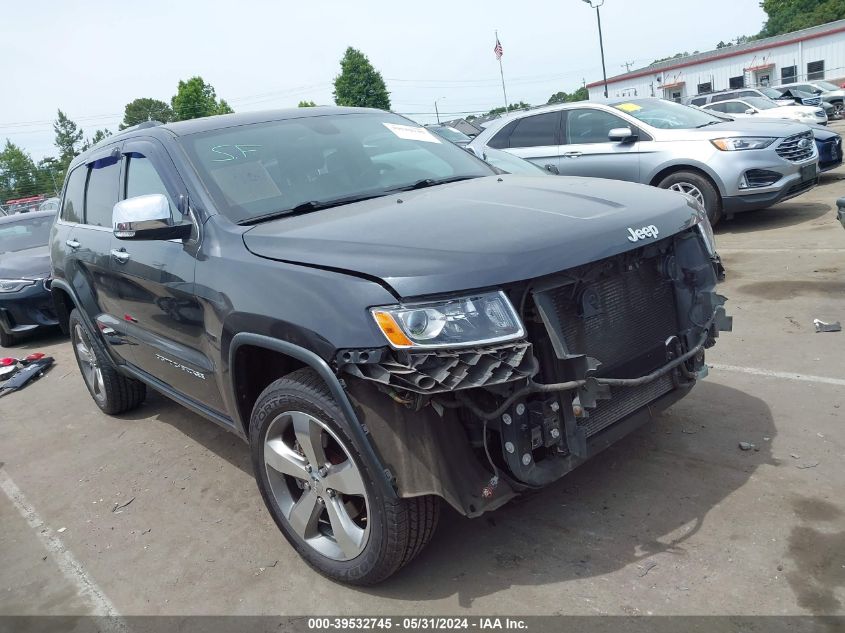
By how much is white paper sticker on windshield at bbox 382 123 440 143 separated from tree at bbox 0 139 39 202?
75200mm

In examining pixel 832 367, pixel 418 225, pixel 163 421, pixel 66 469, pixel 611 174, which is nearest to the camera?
pixel 418 225

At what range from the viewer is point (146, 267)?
12.0 feet

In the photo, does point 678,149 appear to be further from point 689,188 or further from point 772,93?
point 772,93

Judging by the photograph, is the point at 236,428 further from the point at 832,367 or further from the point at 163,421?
the point at 832,367

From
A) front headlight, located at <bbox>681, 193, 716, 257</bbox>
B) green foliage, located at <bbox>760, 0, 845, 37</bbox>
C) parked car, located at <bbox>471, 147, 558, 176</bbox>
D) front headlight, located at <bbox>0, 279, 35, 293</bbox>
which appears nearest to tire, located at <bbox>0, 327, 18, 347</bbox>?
front headlight, located at <bbox>0, 279, 35, 293</bbox>

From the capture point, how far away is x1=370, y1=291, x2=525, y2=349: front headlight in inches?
90.1

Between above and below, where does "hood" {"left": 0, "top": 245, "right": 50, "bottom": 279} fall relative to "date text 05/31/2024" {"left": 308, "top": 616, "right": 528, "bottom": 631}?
above

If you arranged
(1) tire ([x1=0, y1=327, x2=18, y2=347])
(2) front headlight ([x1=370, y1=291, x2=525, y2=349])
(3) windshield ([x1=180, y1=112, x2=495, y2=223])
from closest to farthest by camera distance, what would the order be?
(2) front headlight ([x1=370, y1=291, x2=525, y2=349]) → (3) windshield ([x1=180, y1=112, x2=495, y2=223]) → (1) tire ([x1=0, y1=327, x2=18, y2=347])

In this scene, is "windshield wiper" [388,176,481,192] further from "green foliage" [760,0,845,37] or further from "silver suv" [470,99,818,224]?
"green foliage" [760,0,845,37]

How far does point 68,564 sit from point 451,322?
2418 millimetres

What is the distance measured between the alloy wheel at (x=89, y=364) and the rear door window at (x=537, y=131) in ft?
20.6

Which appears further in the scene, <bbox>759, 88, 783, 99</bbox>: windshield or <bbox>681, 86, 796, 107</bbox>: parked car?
<bbox>759, 88, 783, 99</bbox>: windshield

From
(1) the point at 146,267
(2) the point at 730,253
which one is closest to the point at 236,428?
(1) the point at 146,267

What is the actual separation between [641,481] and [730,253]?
16.6 feet
